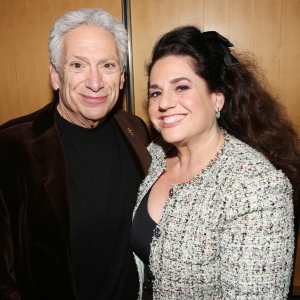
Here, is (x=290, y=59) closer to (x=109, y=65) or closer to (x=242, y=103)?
(x=242, y=103)

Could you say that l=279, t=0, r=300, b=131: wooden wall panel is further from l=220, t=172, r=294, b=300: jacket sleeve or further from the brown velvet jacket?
the brown velvet jacket

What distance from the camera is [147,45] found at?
6.71 feet

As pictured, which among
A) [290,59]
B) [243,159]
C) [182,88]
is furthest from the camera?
[290,59]

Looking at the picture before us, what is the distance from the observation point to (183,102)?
124 cm

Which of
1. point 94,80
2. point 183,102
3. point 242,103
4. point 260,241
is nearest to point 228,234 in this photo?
point 260,241

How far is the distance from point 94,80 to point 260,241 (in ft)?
3.25

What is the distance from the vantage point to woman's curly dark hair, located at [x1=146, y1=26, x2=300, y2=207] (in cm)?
130

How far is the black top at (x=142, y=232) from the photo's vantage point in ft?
4.33

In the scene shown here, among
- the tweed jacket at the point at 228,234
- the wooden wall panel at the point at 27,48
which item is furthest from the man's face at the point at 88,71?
Result: the wooden wall panel at the point at 27,48

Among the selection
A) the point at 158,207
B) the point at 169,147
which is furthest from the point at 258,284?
the point at 169,147

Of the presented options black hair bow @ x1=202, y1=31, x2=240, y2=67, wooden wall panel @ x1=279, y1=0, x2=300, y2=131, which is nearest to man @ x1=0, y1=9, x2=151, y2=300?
black hair bow @ x1=202, y1=31, x2=240, y2=67

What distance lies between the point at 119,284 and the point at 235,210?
79cm

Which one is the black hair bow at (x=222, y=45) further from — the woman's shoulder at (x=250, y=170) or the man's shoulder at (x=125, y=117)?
the man's shoulder at (x=125, y=117)

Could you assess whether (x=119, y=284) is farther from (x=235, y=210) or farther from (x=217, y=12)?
(x=217, y=12)
